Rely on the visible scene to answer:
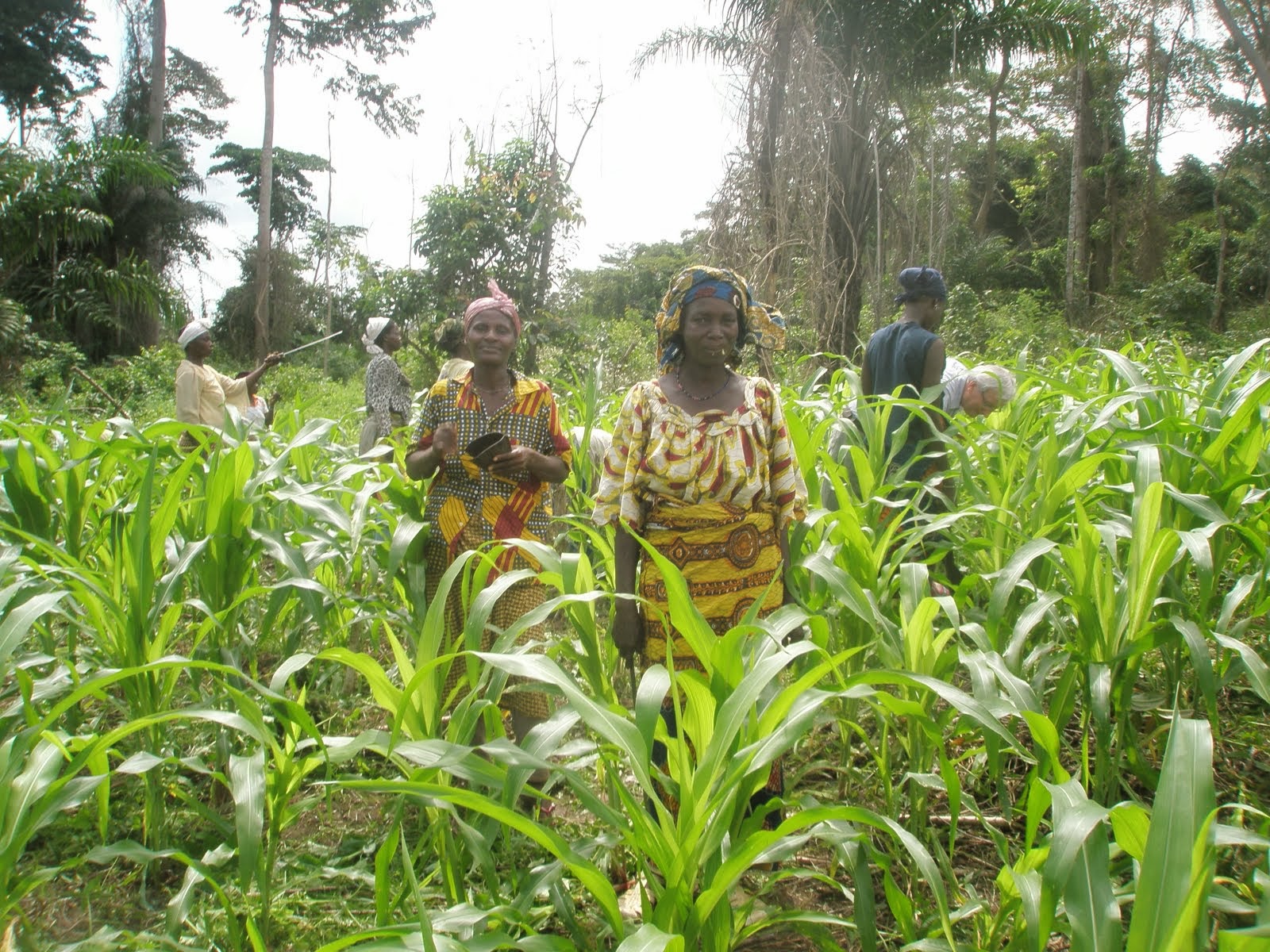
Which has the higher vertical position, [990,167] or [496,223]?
[990,167]

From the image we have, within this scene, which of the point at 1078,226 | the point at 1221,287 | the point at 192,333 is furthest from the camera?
the point at 1221,287

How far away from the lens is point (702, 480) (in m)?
1.65

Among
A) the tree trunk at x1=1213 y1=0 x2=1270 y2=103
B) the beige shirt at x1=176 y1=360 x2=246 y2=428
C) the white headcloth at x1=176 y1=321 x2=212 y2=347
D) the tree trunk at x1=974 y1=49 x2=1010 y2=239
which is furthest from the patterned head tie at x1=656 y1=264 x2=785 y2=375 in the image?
the tree trunk at x1=1213 y1=0 x2=1270 y2=103

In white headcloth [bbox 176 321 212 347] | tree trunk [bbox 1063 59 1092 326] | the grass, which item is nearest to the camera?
the grass

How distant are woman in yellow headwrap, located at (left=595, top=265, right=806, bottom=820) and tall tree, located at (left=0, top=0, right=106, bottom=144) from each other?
60.4 feet

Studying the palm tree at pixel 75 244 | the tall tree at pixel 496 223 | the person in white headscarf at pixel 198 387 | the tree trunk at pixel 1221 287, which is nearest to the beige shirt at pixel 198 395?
the person in white headscarf at pixel 198 387

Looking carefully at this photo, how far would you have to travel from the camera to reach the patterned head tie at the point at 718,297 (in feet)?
5.56

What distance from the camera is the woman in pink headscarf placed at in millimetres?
2029

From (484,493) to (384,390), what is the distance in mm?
2304

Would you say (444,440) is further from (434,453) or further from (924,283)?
(924,283)

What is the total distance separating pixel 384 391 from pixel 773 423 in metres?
2.87

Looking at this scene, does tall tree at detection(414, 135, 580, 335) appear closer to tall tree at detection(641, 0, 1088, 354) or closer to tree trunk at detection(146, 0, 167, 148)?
tall tree at detection(641, 0, 1088, 354)

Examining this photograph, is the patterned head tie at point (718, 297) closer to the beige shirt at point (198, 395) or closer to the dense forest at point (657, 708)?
the dense forest at point (657, 708)

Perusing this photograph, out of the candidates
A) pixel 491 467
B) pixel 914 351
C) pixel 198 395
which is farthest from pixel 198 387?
pixel 914 351
